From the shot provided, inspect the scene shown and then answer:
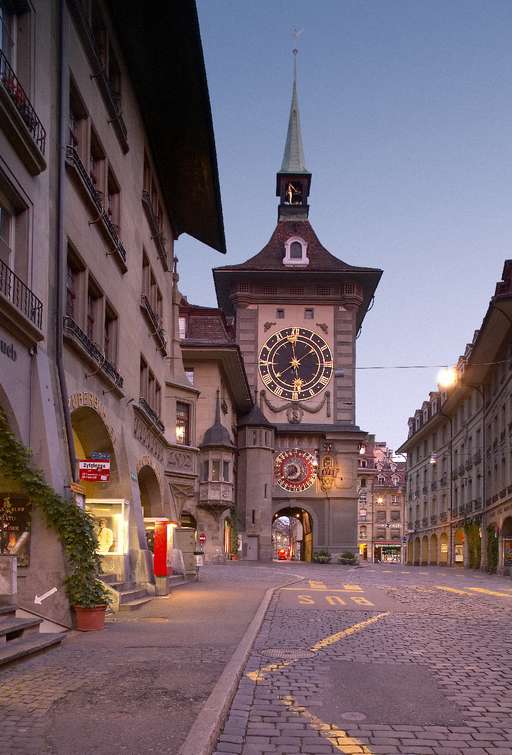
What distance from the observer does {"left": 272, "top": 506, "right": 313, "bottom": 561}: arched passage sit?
215 feet

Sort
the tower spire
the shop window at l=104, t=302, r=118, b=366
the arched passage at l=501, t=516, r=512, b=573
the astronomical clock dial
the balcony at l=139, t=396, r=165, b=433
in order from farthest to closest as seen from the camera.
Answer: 1. the tower spire
2. the astronomical clock dial
3. the arched passage at l=501, t=516, r=512, b=573
4. the balcony at l=139, t=396, r=165, b=433
5. the shop window at l=104, t=302, r=118, b=366

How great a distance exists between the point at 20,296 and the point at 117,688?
7.09 m

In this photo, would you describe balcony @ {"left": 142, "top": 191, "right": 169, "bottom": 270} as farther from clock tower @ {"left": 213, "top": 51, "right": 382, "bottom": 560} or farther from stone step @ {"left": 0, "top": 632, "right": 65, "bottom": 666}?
clock tower @ {"left": 213, "top": 51, "right": 382, "bottom": 560}

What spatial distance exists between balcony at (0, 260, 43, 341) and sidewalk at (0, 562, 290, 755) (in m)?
4.69

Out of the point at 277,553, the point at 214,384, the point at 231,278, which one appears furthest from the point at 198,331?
the point at 277,553

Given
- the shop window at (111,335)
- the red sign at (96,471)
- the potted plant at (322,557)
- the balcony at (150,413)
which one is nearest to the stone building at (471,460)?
the potted plant at (322,557)

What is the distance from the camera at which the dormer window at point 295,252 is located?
6619 centimetres

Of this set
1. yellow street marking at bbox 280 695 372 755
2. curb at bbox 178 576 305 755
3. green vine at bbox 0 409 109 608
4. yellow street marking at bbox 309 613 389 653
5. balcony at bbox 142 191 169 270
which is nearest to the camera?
curb at bbox 178 576 305 755

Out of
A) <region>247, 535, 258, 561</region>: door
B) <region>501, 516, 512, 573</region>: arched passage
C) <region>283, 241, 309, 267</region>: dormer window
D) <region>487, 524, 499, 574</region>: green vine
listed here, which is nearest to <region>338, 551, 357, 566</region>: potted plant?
<region>247, 535, 258, 561</region>: door

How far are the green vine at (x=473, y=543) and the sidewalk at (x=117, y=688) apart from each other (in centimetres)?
4463

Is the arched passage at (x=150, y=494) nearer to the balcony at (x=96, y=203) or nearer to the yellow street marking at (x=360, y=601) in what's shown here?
the yellow street marking at (x=360, y=601)

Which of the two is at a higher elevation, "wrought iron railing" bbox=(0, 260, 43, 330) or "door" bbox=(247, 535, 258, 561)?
"wrought iron railing" bbox=(0, 260, 43, 330)

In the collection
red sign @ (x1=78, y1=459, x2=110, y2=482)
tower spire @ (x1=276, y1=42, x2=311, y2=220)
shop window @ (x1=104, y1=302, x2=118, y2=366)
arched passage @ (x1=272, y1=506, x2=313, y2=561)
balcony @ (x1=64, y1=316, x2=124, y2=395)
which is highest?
tower spire @ (x1=276, y1=42, x2=311, y2=220)

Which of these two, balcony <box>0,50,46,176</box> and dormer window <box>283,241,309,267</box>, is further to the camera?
dormer window <box>283,241,309,267</box>
